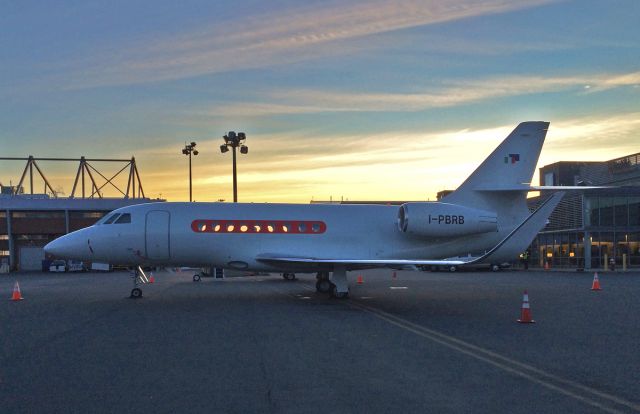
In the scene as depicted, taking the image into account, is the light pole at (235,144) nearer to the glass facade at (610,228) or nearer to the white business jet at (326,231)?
the white business jet at (326,231)

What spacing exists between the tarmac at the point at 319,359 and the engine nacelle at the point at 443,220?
160 inches

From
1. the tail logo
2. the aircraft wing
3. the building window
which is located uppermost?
the tail logo

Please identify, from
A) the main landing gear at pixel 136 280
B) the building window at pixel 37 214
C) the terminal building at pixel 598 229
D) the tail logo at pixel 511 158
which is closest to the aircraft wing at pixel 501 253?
the tail logo at pixel 511 158

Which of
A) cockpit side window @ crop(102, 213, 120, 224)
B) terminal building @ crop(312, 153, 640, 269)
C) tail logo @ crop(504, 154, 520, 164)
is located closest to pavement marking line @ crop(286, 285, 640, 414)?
tail logo @ crop(504, 154, 520, 164)

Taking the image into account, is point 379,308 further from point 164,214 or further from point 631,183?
point 631,183

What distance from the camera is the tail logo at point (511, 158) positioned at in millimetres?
22562

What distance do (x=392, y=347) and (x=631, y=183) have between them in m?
55.8

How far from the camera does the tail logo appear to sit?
22562mm

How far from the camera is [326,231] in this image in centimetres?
2198

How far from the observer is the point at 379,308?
18.4m

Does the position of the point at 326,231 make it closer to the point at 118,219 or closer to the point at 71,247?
the point at 118,219

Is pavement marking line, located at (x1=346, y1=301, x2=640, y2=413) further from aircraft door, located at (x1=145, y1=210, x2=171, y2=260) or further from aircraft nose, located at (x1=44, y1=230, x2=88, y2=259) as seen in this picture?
aircraft nose, located at (x1=44, y1=230, x2=88, y2=259)

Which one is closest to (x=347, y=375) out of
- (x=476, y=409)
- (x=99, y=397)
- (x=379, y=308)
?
(x=476, y=409)

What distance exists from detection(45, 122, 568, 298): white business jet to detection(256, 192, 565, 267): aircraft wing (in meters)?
0.06
